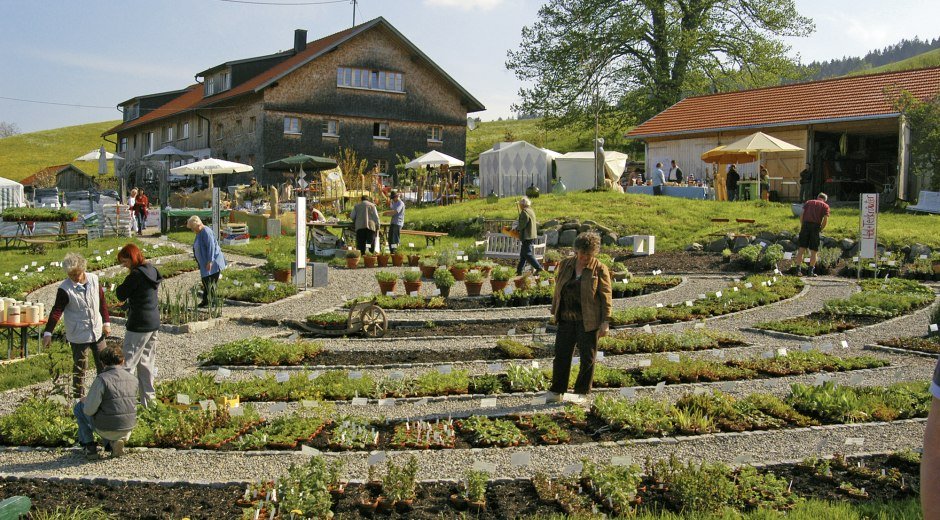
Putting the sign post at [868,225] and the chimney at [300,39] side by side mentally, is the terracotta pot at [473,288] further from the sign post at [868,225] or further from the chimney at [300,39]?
the chimney at [300,39]

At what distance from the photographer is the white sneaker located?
883 cm

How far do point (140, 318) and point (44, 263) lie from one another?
A: 46.3ft

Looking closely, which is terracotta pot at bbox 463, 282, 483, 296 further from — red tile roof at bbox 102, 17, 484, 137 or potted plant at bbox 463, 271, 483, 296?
red tile roof at bbox 102, 17, 484, 137

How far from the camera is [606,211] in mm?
26500

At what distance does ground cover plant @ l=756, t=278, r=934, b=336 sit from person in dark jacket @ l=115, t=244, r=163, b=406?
8.37 m

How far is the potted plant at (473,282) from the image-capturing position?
54.1ft

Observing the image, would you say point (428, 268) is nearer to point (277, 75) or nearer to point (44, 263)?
point (44, 263)

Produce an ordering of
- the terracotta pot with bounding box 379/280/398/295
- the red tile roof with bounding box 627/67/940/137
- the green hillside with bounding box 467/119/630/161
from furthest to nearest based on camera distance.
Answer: the green hillside with bounding box 467/119/630/161 → the red tile roof with bounding box 627/67/940/137 → the terracotta pot with bounding box 379/280/398/295

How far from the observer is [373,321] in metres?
13.2

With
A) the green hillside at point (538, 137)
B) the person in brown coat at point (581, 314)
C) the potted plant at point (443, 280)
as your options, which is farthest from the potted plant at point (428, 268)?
the green hillside at point (538, 137)

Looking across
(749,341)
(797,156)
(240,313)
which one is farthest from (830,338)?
(797,156)

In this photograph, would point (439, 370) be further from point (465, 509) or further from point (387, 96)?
point (387, 96)

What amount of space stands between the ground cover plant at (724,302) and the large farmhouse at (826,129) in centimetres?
1432

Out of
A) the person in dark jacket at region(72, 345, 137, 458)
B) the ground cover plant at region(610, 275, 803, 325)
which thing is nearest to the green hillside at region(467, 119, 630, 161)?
the ground cover plant at region(610, 275, 803, 325)
